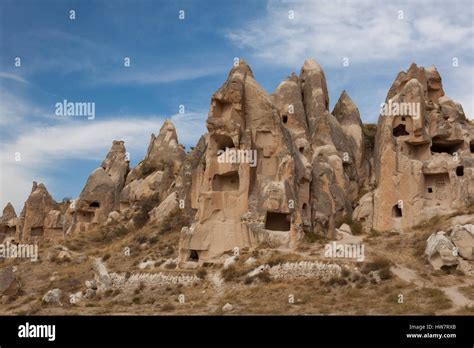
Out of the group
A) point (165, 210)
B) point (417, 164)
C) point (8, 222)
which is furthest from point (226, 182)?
point (8, 222)

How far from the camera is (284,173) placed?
2509 centimetres

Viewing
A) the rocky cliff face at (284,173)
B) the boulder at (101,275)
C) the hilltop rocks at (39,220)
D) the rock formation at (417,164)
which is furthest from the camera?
the hilltop rocks at (39,220)

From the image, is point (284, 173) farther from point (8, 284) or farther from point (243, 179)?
point (8, 284)

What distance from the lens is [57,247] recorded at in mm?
33438

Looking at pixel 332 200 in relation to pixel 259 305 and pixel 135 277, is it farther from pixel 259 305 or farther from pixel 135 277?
pixel 259 305

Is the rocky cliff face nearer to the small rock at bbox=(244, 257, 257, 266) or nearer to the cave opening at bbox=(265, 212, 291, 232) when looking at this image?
the cave opening at bbox=(265, 212, 291, 232)

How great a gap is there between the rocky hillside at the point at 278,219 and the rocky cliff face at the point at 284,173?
77 millimetres

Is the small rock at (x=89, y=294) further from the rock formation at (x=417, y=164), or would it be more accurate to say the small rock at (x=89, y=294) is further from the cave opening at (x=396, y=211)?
the cave opening at (x=396, y=211)

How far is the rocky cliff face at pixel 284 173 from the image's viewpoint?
24.8 m

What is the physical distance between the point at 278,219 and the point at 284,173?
2.01 m

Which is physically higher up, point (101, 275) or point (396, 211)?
point (396, 211)

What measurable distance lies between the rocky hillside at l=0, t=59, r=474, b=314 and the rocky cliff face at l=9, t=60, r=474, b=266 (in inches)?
3.0

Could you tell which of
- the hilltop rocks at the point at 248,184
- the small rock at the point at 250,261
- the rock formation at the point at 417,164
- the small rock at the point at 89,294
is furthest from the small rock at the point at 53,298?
the rock formation at the point at 417,164

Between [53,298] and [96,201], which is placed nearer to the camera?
[53,298]
